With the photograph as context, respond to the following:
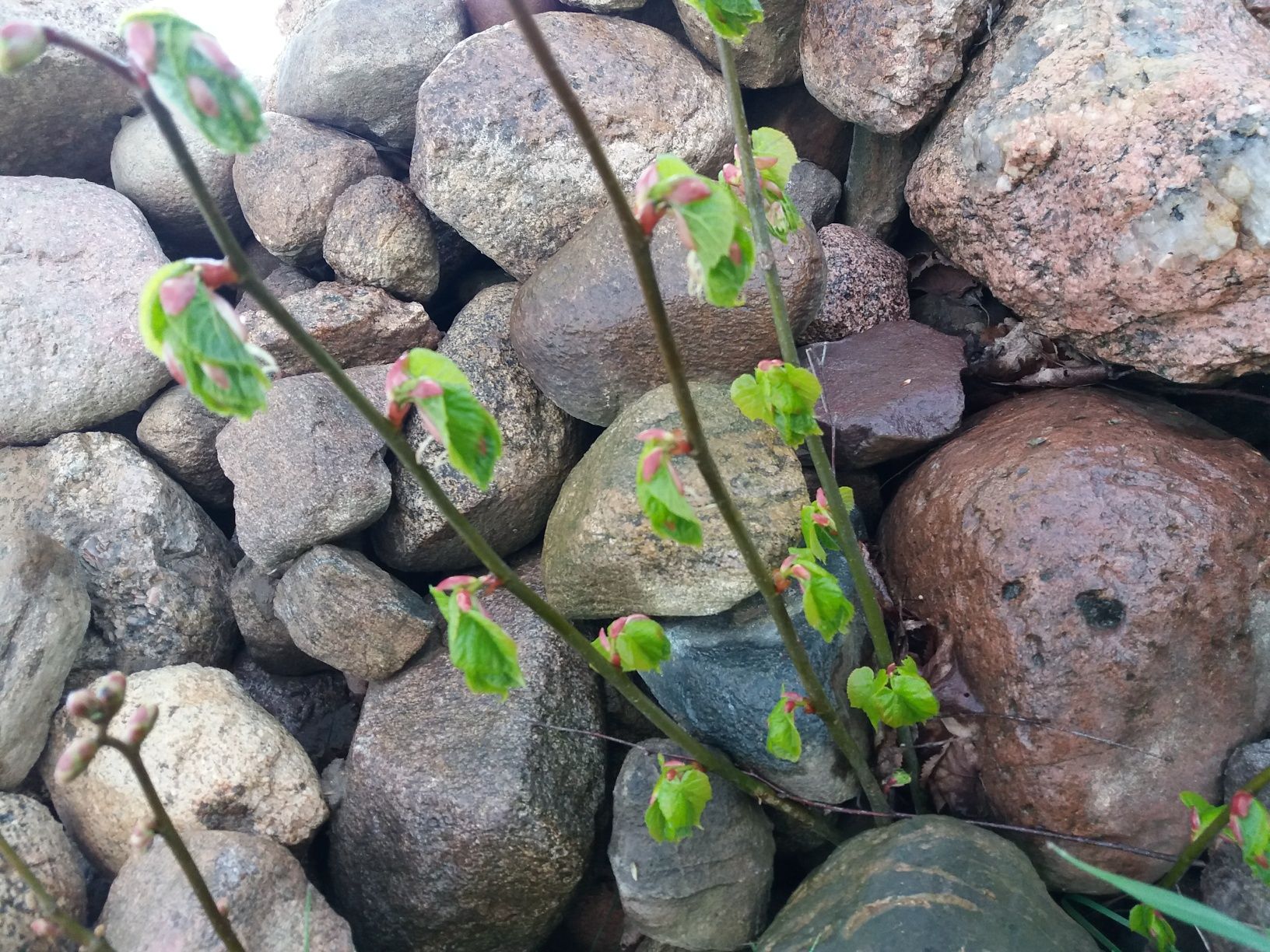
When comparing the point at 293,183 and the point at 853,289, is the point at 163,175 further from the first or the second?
the point at 853,289

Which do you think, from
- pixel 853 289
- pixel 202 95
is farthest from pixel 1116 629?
pixel 202 95

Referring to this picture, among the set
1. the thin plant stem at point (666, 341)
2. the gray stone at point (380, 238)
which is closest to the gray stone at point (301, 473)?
the gray stone at point (380, 238)

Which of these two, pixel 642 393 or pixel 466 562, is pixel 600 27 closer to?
Answer: pixel 642 393

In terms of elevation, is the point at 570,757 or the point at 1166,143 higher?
the point at 1166,143

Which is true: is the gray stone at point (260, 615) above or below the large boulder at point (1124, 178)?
below

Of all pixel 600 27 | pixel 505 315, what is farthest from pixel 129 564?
pixel 600 27

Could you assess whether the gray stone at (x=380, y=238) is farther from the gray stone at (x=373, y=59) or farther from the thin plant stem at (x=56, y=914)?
the thin plant stem at (x=56, y=914)

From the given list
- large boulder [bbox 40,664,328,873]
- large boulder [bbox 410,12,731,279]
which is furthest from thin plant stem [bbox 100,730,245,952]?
large boulder [bbox 410,12,731,279]
